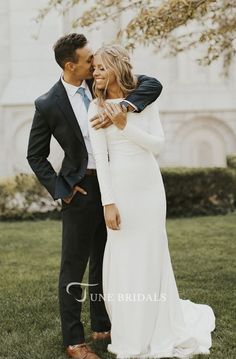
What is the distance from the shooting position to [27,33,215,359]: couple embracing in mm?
3670

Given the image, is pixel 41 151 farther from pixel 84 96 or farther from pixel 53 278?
pixel 53 278

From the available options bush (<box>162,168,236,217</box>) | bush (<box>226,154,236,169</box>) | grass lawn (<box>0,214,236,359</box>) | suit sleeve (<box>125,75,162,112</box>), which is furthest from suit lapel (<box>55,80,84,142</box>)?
bush (<box>226,154,236,169</box>)

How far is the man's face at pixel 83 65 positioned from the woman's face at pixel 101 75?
176mm

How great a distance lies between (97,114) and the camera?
12.0 ft

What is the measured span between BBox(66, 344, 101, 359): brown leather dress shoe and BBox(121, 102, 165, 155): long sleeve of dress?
137cm

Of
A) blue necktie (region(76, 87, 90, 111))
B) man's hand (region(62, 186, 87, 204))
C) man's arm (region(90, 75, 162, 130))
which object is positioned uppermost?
blue necktie (region(76, 87, 90, 111))

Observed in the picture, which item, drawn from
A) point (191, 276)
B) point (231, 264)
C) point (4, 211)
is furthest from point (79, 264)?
point (4, 211)

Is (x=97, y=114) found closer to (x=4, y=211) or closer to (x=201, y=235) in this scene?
(x=201, y=235)

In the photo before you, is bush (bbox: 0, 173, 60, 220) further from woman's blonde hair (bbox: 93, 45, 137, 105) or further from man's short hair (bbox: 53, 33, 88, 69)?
woman's blonde hair (bbox: 93, 45, 137, 105)

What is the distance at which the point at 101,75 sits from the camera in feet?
11.8

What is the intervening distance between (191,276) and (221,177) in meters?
4.64

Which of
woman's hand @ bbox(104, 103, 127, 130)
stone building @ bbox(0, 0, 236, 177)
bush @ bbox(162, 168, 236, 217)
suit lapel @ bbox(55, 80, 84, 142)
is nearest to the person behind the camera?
woman's hand @ bbox(104, 103, 127, 130)

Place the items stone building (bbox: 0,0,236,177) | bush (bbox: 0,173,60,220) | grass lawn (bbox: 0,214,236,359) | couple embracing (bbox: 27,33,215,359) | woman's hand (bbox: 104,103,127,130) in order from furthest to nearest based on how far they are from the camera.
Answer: stone building (bbox: 0,0,236,177), bush (bbox: 0,173,60,220), grass lawn (bbox: 0,214,236,359), couple embracing (bbox: 27,33,215,359), woman's hand (bbox: 104,103,127,130)

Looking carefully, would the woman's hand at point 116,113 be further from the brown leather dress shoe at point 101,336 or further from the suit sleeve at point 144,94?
the brown leather dress shoe at point 101,336
